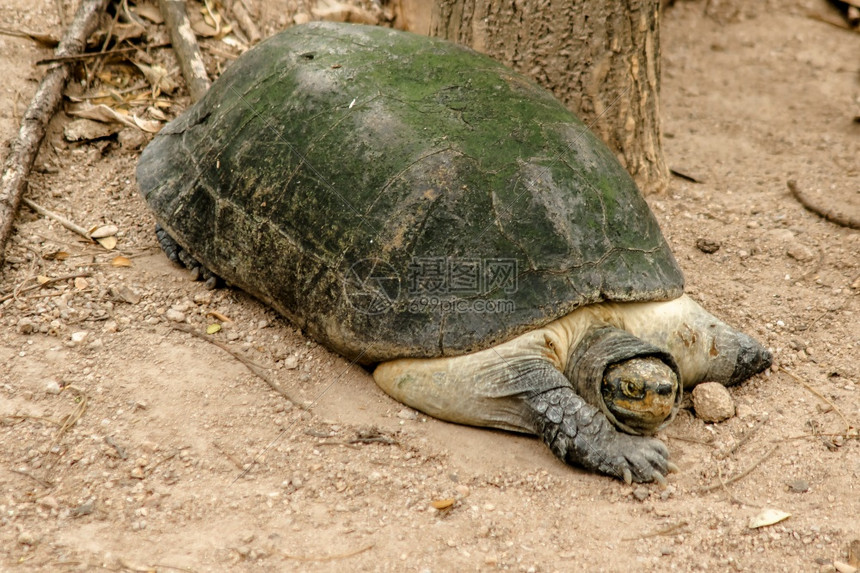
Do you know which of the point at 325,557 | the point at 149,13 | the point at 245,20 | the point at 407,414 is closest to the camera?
the point at 325,557

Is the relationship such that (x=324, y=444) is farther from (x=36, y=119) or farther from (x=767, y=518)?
(x=36, y=119)

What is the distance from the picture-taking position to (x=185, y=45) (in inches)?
215

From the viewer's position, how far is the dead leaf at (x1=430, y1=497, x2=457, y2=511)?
2.87 metres

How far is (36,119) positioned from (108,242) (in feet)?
3.58

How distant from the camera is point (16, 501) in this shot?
2732 mm

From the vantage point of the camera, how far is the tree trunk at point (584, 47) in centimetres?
443

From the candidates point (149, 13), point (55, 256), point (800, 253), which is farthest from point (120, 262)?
point (800, 253)

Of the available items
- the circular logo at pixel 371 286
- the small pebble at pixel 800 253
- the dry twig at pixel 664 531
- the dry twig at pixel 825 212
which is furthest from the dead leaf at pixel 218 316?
the dry twig at pixel 825 212

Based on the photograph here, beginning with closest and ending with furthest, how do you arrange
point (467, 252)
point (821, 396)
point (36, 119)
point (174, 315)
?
point (467, 252)
point (821, 396)
point (174, 315)
point (36, 119)

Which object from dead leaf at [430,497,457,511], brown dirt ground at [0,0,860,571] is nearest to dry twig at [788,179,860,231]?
brown dirt ground at [0,0,860,571]

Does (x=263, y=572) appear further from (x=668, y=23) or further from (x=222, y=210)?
(x=668, y=23)

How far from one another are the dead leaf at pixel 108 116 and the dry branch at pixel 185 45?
0.38 m

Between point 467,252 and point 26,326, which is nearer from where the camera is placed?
point 467,252

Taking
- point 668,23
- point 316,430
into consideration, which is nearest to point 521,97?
point 316,430
